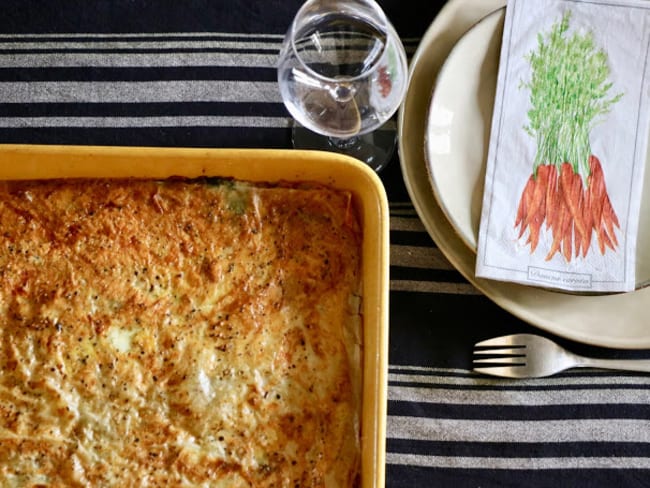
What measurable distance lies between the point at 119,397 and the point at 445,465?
0.57m

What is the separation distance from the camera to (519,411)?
143cm

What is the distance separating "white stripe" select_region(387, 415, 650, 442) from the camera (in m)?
1.41

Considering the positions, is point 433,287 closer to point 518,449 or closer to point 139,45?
point 518,449

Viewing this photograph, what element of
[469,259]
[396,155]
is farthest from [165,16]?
[469,259]

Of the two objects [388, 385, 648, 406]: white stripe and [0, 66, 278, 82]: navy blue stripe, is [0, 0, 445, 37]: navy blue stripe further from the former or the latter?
[388, 385, 648, 406]: white stripe

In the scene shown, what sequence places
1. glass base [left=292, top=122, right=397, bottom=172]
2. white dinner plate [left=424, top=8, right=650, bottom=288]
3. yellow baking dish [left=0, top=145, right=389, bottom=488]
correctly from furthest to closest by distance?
glass base [left=292, top=122, right=397, bottom=172] → white dinner plate [left=424, top=8, right=650, bottom=288] → yellow baking dish [left=0, top=145, right=389, bottom=488]

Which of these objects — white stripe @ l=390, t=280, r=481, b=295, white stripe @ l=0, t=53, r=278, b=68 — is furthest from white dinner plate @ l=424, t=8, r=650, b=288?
white stripe @ l=0, t=53, r=278, b=68

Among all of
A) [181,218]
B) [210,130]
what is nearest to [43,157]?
[181,218]

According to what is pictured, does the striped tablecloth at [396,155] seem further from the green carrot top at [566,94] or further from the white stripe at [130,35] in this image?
the green carrot top at [566,94]

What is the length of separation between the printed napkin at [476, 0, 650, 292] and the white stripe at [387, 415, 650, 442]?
0.84 ft

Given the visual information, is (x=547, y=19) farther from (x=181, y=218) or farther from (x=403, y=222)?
(x=181, y=218)

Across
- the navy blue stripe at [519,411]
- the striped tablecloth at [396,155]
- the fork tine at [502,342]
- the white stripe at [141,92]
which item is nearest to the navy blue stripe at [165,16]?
the striped tablecloth at [396,155]

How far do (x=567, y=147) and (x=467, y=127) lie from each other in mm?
182

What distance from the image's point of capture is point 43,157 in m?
1.22
